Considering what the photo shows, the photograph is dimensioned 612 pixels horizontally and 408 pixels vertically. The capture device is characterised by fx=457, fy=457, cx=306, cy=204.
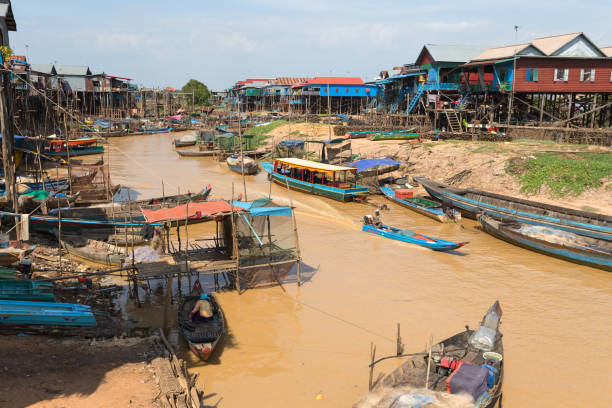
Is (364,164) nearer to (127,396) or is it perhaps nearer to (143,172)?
(143,172)

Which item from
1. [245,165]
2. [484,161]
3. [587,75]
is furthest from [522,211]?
[245,165]

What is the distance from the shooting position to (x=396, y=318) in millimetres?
12164

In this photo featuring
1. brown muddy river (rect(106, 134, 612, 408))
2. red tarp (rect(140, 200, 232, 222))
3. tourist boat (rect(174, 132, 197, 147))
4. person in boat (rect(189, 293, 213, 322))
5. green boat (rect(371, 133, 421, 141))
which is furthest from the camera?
tourist boat (rect(174, 132, 197, 147))

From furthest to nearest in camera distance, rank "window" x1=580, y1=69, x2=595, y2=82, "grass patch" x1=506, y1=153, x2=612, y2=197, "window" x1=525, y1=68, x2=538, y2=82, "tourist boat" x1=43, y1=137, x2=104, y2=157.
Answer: "tourist boat" x1=43, y1=137, x2=104, y2=157 < "window" x1=525, y1=68, x2=538, y2=82 < "window" x1=580, y1=69, x2=595, y2=82 < "grass patch" x1=506, y1=153, x2=612, y2=197

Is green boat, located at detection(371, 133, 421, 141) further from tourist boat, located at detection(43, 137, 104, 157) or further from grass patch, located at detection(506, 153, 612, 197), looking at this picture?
tourist boat, located at detection(43, 137, 104, 157)

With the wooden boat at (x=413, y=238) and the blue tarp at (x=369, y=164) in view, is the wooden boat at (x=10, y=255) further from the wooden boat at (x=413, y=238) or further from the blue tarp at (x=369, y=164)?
the blue tarp at (x=369, y=164)

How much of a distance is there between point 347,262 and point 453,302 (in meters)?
4.20

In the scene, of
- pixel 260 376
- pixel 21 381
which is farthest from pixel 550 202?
pixel 21 381

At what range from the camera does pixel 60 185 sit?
71.3 feet

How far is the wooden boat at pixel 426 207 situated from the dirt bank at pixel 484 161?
3.66 meters

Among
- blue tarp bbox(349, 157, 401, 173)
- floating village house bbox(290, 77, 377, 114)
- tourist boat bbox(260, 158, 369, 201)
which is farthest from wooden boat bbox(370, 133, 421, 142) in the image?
floating village house bbox(290, 77, 377, 114)

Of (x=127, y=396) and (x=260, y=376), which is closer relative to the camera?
(x=127, y=396)

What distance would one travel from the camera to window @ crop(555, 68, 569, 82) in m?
31.3

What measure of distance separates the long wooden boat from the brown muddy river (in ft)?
5.02
